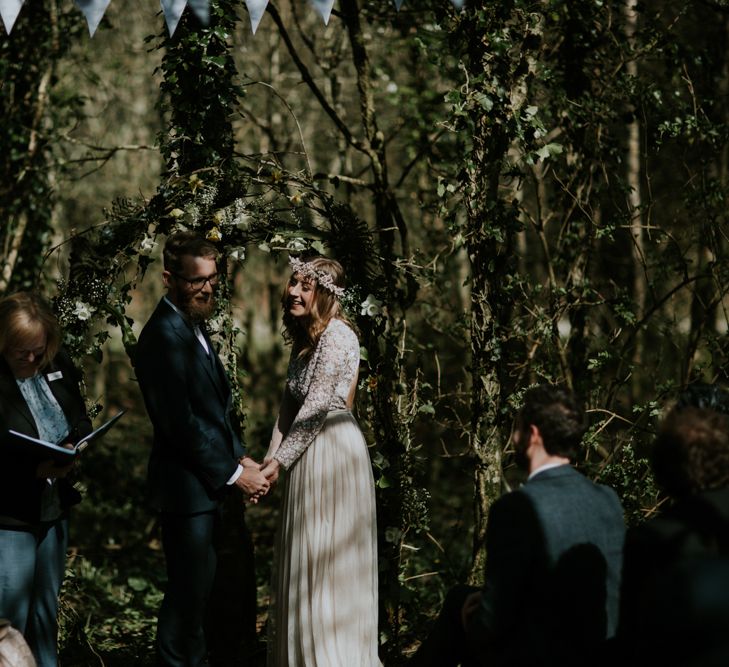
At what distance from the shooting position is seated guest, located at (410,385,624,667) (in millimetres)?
2693

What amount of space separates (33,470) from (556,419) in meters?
1.92

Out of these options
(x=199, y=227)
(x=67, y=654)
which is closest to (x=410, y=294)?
(x=199, y=227)

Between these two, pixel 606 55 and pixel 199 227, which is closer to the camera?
pixel 199 227

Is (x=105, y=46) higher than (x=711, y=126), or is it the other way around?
(x=105, y=46)

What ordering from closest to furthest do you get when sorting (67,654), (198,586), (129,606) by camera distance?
(198,586), (67,654), (129,606)

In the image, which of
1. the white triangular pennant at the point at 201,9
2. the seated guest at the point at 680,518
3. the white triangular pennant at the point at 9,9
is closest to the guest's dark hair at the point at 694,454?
the seated guest at the point at 680,518

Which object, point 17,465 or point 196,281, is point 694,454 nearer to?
point 196,281

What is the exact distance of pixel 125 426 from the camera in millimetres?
11711

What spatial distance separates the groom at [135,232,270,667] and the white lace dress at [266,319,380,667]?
27 centimetres

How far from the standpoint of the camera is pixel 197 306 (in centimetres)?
377

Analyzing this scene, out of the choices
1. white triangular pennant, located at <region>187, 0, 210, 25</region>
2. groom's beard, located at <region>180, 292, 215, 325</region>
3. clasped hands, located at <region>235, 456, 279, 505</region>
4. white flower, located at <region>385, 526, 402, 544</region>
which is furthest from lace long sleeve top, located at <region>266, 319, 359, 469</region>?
white triangular pennant, located at <region>187, 0, 210, 25</region>

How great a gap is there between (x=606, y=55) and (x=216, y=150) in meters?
2.56

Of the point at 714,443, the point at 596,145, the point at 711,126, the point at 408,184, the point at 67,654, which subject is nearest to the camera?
the point at 714,443

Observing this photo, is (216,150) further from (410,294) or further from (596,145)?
(596,145)
